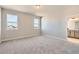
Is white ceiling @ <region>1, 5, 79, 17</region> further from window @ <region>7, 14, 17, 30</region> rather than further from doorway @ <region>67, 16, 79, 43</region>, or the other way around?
window @ <region>7, 14, 17, 30</region>

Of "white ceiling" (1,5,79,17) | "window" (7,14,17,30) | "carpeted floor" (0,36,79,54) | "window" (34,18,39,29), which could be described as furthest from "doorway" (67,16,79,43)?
"window" (7,14,17,30)

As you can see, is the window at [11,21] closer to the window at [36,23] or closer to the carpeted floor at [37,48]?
the carpeted floor at [37,48]

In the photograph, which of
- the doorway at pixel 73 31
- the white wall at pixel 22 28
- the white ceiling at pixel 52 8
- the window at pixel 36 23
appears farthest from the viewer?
the window at pixel 36 23

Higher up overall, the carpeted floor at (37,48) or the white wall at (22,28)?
the white wall at (22,28)

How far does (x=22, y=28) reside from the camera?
8.20 meters

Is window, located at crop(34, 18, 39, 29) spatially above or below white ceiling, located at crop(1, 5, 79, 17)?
below

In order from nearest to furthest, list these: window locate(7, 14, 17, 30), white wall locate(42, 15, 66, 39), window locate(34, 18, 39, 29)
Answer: window locate(7, 14, 17, 30)
white wall locate(42, 15, 66, 39)
window locate(34, 18, 39, 29)

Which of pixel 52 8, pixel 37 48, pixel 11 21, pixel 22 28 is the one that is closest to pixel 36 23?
pixel 22 28

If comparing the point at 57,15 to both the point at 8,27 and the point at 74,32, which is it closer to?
the point at 74,32

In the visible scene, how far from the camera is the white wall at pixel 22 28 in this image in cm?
661

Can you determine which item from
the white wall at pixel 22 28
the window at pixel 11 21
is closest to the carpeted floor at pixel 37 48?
the white wall at pixel 22 28

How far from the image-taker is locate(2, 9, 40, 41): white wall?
21.7 feet
